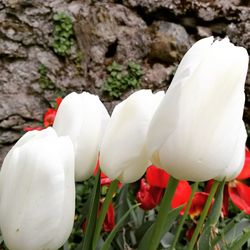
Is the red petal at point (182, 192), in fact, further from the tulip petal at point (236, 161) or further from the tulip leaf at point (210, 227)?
the tulip petal at point (236, 161)

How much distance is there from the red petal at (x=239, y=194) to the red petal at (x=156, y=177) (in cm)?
16

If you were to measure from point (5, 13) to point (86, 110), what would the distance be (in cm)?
172

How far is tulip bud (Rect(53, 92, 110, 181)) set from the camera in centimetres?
67

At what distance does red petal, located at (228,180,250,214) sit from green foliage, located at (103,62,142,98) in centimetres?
129

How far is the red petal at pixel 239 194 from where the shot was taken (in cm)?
106

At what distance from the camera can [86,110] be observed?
692mm

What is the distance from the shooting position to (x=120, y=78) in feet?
7.79

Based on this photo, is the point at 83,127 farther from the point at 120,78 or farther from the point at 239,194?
the point at 120,78

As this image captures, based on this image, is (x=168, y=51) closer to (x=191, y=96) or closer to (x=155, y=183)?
(x=155, y=183)

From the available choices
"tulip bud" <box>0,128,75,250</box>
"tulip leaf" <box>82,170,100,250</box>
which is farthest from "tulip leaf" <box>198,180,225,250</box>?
"tulip bud" <box>0,128,75,250</box>

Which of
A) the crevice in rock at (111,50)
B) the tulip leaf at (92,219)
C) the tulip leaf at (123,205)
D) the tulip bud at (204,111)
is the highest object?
the tulip bud at (204,111)

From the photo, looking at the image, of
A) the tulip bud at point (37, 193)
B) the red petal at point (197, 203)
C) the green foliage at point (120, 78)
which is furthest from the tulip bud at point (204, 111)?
the green foliage at point (120, 78)

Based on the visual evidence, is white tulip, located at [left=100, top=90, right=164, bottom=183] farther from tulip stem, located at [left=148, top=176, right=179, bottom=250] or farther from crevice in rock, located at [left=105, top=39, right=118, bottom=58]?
crevice in rock, located at [left=105, top=39, right=118, bottom=58]

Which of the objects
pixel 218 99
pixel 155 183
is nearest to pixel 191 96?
pixel 218 99
